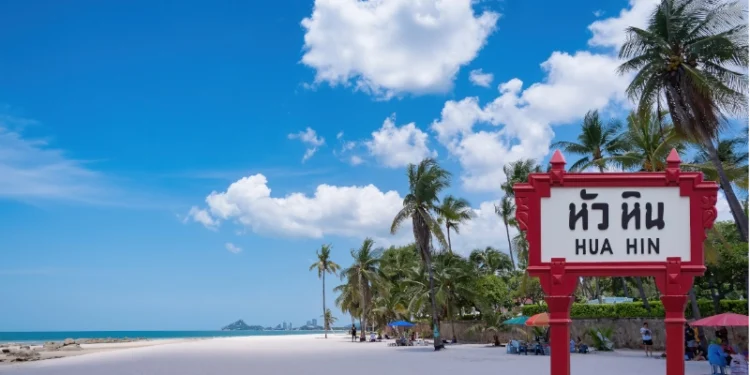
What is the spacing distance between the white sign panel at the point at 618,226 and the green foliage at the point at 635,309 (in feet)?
71.1

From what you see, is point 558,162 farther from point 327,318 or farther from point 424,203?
point 327,318

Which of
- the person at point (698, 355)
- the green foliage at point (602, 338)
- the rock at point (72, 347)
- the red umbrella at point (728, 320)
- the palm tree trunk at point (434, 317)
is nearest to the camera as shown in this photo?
the red umbrella at point (728, 320)

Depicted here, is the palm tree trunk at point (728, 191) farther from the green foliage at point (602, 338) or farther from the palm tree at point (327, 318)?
the palm tree at point (327, 318)

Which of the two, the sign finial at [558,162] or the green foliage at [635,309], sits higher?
the sign finial at [558,162]

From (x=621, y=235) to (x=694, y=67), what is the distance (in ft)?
57.3

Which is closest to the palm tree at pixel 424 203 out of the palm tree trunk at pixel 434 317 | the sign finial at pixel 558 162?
the palm tree trunk at pixel 434 317

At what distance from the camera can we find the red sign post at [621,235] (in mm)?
10164

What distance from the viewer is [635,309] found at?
1331 inches

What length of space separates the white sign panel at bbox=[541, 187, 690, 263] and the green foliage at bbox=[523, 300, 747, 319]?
21663 millimetres

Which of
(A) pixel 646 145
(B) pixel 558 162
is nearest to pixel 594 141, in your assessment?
(A) pixel 646 145

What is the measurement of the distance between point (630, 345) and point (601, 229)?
2681 cm

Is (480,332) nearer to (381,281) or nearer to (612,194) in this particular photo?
(381,281)

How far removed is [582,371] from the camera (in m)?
22.0

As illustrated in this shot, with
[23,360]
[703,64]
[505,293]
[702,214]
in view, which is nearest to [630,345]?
[505,293]
